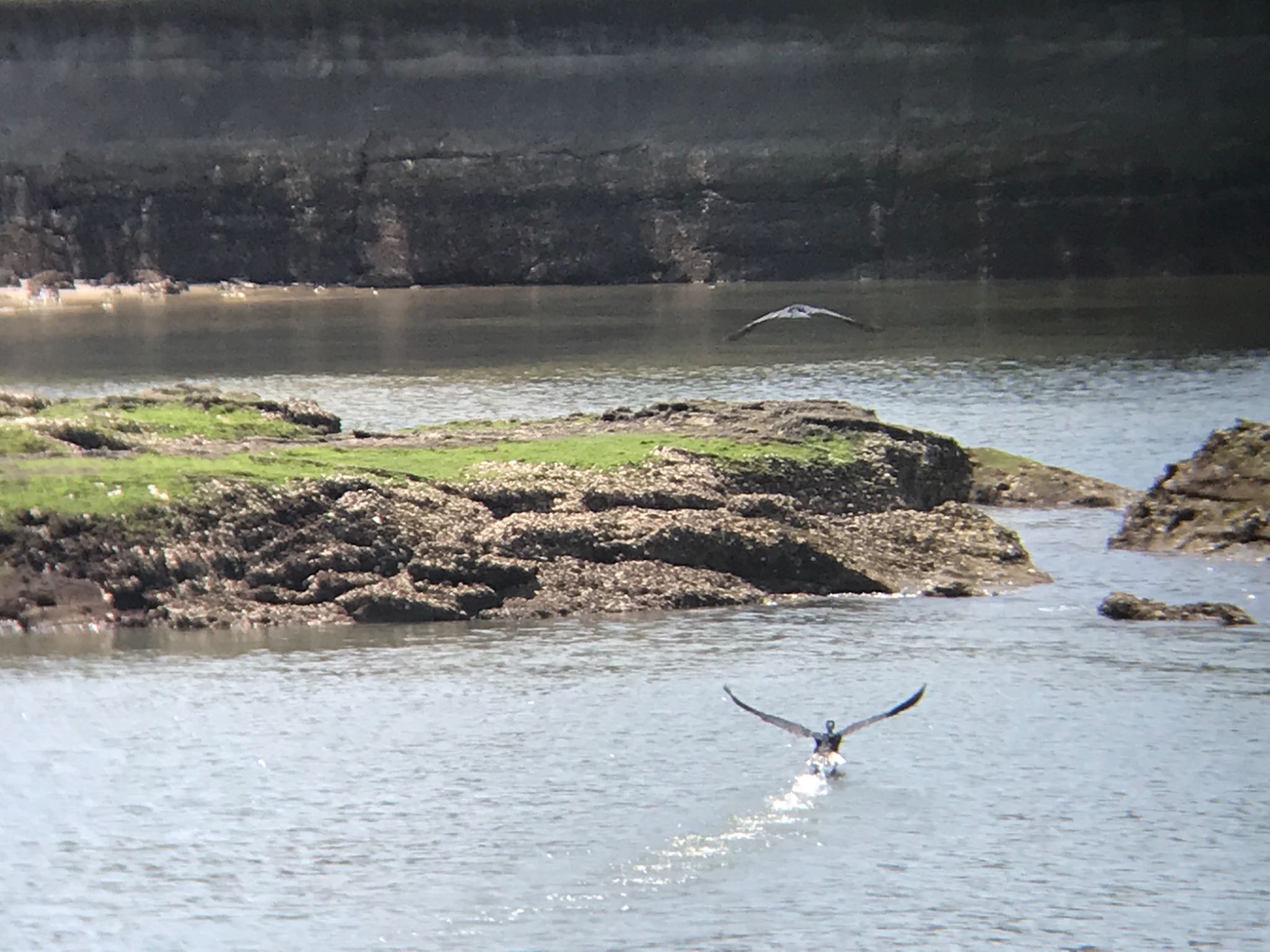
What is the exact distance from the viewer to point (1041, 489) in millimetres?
20609

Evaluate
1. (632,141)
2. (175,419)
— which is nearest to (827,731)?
(175,419)

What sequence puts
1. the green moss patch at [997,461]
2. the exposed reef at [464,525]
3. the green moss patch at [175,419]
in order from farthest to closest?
the green moss patch at [997,461] → the green moss patch at [175,419] → the exposed reef at [464,525]

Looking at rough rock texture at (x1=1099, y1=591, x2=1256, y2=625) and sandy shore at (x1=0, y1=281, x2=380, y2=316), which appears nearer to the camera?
rough rock texture at (x1=1099, y1=591, x2=1256, y2=625)

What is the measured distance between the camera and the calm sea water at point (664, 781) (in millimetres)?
10414

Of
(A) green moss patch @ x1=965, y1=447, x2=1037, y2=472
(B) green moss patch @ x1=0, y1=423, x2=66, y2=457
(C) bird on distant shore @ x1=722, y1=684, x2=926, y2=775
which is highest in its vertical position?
(B) green moss patch @ x1=0, y1=423, x2=66, y2=457

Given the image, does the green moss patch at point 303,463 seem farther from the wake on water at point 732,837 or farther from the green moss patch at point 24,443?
the wake on water at point 732,837

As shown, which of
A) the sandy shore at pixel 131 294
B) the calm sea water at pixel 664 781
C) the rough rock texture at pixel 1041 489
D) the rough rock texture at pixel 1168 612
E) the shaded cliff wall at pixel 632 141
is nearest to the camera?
the calm sea water at pixel 664 781

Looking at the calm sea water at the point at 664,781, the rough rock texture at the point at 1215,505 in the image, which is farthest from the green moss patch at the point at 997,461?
the rough rock texture at the point at 1215,505

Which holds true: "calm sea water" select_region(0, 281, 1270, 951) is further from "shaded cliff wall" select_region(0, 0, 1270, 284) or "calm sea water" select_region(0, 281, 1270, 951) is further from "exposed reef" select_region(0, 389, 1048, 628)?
"shaded cliff wall" select_region(0, 0, 1270, 284)

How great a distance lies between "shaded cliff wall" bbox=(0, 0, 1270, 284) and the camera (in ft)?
161

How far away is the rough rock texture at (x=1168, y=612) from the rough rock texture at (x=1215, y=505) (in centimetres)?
192

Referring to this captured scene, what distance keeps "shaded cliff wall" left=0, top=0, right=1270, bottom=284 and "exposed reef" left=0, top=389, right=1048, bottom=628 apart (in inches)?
1275

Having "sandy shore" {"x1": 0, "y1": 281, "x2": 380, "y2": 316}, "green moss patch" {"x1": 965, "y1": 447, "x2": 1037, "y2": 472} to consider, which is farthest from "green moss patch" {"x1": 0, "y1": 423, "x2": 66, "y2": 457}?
"sandy shore" {"x1": 0, "y1": 281, "x2": 380, "y2": 316}

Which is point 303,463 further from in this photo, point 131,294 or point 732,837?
point 131,294
